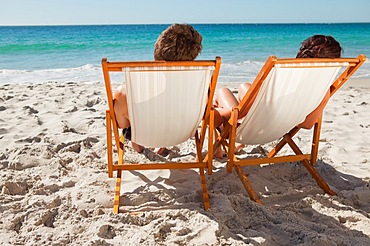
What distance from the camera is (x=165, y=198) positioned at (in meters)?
2.64

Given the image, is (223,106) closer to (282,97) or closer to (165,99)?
(282,97)

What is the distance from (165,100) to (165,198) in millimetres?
680

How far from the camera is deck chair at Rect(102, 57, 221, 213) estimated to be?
219 cm

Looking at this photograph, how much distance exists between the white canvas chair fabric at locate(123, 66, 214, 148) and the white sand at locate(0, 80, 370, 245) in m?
0.44

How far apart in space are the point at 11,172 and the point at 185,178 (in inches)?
48.1

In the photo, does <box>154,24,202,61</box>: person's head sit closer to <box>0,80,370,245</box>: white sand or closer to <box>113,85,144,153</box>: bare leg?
<box>113,85,144,153</box>: bare leg

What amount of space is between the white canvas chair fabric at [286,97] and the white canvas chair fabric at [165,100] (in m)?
0.32

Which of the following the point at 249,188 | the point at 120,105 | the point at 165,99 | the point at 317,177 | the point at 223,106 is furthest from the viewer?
the point at 223,106

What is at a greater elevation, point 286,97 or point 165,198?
point 286,97

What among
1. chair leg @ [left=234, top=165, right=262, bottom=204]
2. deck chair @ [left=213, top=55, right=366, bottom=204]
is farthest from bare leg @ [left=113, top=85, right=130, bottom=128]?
chair leg @ [left=234, top=165, right=262, bottom=204]

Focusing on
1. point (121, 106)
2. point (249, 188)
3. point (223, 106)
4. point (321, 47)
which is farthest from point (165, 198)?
point (321, 47)

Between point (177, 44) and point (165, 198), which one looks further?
point (165, 198)

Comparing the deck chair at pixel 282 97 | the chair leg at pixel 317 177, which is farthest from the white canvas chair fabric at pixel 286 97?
the chair leg at pixel 317 177

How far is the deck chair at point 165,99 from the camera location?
2186 mm
